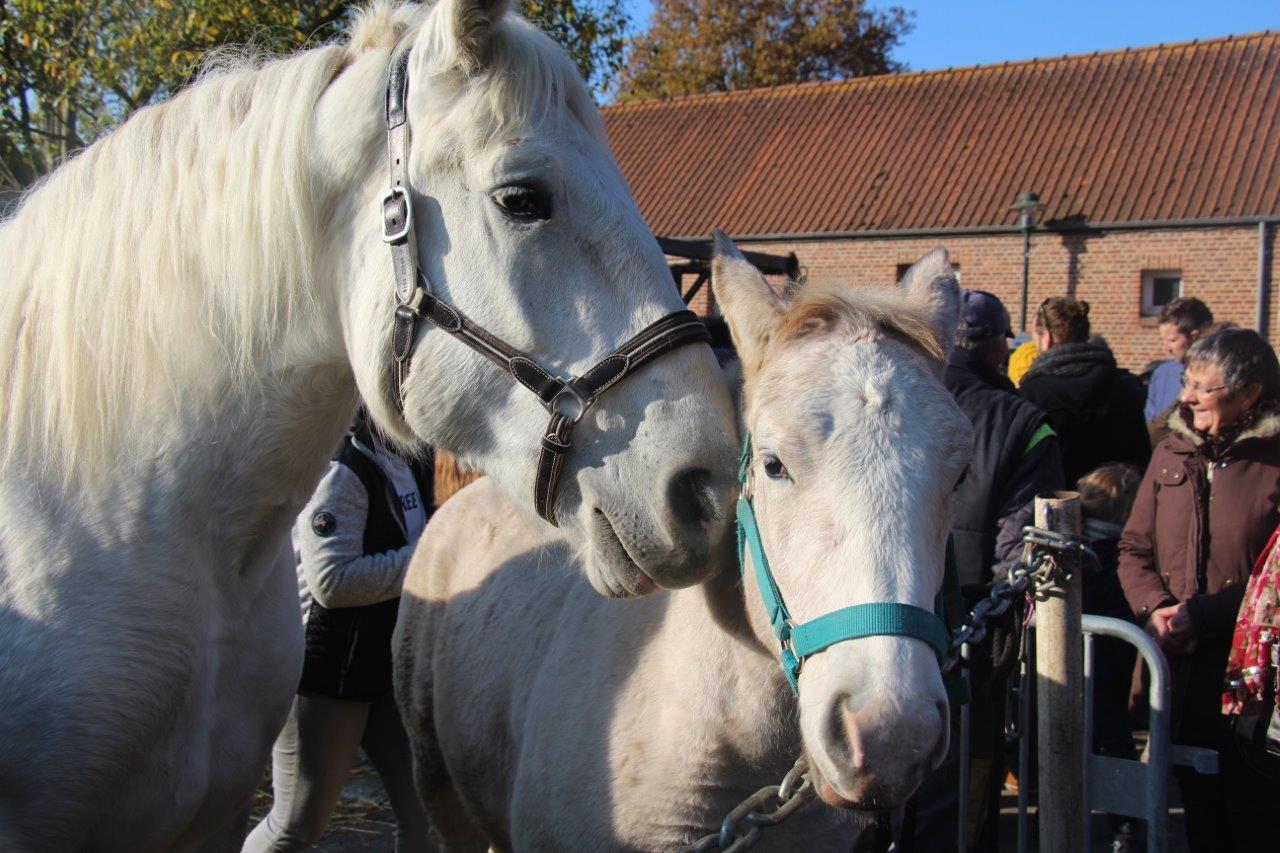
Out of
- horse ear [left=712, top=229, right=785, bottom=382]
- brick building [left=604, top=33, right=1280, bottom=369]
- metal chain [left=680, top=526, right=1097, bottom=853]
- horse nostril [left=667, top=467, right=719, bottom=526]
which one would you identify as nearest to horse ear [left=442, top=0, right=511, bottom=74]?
horse ear [left=712, top=229, right=785, bottom=382]

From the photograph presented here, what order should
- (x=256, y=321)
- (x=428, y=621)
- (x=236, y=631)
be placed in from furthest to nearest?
1. (x=428, y=621)
2. (x=236, y=631)
3. (x=256, y=321)

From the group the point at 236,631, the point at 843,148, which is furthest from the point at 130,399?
the point at 843,148

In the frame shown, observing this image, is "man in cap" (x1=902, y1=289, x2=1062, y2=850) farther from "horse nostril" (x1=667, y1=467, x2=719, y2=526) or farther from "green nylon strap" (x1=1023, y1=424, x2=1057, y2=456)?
"horse nostril" (x1=667, y1=467, x2=719, y2=526)

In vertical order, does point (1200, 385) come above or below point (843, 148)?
below

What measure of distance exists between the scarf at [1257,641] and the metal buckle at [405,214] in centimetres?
292

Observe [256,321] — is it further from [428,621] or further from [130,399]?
[428,621]

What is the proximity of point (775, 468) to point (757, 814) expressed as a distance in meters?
0.70

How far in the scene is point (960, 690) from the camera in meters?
2.28

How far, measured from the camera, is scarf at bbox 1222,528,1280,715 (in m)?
3.22

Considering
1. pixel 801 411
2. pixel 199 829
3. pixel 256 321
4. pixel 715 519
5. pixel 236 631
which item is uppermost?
pixel 256 321

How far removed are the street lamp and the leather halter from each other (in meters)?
20.3

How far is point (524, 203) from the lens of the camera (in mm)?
1969

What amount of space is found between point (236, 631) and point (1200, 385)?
3489 mm

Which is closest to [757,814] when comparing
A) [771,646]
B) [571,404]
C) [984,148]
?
[771,646]
